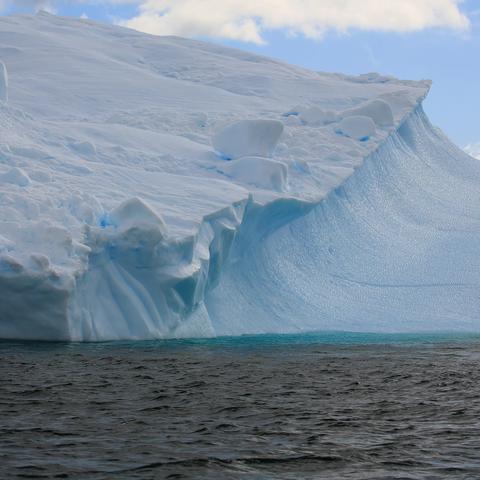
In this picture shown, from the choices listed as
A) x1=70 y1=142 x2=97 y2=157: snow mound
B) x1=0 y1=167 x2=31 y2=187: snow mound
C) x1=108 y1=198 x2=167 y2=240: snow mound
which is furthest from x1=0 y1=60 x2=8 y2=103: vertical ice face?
x1=108 y1=198 x2=167 y2=240: snow mound

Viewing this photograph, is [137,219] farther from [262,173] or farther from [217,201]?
[262,173]

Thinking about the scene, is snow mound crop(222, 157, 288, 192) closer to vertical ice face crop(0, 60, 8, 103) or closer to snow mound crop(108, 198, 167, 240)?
snow mound crop(108, 198, 167, 240)

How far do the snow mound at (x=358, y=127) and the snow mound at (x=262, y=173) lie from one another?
11.0ft

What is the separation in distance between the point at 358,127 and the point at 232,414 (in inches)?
509

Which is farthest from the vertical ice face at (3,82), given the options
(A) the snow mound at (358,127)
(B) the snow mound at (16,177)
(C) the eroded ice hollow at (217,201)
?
(A) the snow mound at (358,127)

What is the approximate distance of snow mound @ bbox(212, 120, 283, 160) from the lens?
663 inches

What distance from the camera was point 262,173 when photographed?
1639 cm

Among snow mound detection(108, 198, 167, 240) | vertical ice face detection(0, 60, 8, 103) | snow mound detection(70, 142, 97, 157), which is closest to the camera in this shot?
snow mound detection(108, 198, 167, 240)

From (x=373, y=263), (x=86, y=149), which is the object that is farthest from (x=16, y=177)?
(x=373, y=263)

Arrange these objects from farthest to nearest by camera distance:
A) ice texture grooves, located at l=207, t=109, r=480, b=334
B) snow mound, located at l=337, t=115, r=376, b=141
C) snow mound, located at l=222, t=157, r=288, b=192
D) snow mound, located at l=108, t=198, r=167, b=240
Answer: snow mound, located at l=337, t=115, r=376, b=141 → snow mound, located at l=222, t=157, r=288, b=192 → ice texture grooves, located at l=207, t=109, r=480, b=334 → snow mound, located at l=108, t=198, r=167, b=240

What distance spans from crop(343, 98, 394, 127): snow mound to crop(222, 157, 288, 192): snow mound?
4120 mm

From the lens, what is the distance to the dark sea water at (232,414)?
5.61m

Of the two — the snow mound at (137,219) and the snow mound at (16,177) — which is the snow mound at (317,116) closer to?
the snow mound at (137,219)

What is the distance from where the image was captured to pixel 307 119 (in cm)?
2003
